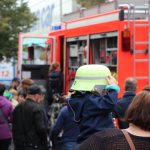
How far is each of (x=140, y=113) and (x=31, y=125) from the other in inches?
181

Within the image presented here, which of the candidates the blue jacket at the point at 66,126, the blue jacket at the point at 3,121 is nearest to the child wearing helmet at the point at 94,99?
the blue jacket at the point at 66,126

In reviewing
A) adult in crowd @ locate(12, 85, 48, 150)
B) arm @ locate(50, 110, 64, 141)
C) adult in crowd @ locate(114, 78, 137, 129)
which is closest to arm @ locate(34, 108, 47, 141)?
adult in crowd @ locate(12, 85, 48, 150)

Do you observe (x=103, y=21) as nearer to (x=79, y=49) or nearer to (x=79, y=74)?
(x=79, y=49)

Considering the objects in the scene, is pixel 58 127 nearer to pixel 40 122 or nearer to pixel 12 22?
pixel 40 122

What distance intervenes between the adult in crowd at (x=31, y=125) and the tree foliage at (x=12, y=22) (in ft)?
71.5

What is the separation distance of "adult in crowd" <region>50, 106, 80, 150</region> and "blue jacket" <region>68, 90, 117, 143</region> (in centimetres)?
318

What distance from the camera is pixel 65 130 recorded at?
730 cm

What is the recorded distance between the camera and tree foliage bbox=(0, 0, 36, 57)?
96.3ft

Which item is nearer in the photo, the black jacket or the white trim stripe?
the black jacket

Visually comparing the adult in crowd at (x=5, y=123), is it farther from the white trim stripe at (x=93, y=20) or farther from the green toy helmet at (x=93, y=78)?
the green toy helmet at (x=93, y=78)

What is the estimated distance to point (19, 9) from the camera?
2981cm

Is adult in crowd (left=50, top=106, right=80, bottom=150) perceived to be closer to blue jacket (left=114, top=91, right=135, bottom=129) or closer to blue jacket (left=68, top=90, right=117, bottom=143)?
blue jacket (left=114, top=91, right=135, bottom=129)

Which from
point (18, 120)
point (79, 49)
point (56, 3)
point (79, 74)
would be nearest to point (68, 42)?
point (79, 49)

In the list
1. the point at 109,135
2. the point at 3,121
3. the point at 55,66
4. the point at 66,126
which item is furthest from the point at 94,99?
the point at 55,66
